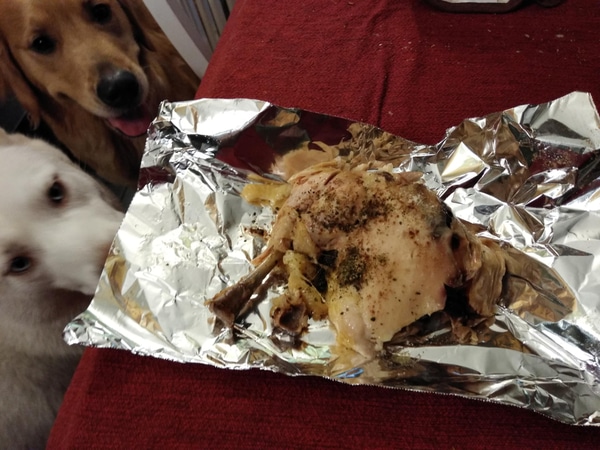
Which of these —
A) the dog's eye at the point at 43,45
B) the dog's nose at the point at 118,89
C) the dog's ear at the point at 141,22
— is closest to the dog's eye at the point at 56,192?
the dog's nose at the point at 118,89

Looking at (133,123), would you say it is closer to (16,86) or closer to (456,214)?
(16,86)

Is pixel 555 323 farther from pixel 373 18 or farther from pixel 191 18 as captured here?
pixel 191 18

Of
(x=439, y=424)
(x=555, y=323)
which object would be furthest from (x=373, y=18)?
(x=439, y=424)

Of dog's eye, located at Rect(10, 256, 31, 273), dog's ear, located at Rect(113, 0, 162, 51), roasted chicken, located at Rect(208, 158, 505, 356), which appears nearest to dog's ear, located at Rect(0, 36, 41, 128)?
dog's ear, located at Rect(113, 0, 162, 51)

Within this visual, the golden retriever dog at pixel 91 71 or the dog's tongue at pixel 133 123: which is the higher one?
the golden retriever dog at pixel 91 71

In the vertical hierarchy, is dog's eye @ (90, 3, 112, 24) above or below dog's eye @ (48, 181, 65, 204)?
above

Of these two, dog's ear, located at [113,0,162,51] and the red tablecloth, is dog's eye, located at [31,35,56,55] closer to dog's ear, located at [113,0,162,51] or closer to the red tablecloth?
dog's ear, located at [113,0,162,51]

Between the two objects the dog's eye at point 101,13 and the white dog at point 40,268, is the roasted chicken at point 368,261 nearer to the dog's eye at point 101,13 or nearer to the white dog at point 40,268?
the white dog at point 40,268

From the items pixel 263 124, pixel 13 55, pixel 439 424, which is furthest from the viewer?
pixel 13 55
